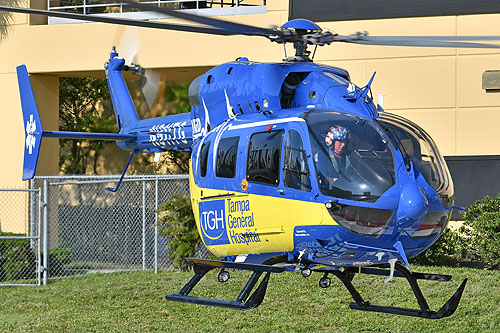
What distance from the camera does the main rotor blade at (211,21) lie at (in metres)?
6.54

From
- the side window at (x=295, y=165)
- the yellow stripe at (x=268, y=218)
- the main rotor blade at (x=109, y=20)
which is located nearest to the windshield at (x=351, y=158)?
the side window at (x=295, y=165)

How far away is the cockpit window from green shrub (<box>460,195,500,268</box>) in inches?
264

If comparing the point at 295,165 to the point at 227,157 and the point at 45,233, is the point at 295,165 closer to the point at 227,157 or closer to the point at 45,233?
the point at 227,157

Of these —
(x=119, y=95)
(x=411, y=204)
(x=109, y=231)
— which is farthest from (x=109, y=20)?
(x=109, y=231)

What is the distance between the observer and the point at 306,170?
8.16m

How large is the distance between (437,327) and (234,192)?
5182mm

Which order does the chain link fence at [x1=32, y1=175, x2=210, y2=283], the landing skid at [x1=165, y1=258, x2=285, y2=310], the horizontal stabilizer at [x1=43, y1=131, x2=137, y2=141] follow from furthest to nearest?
the chain link fence at [x1=32, y1=175, x2=210, y2=283] → the horizontal stabilizer at [x1=43, y1=131, x2=137, y2=141] → the landing skid at [x1=165, y1=258, x2=285, y2=310]

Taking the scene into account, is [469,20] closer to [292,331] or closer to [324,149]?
[292,331]

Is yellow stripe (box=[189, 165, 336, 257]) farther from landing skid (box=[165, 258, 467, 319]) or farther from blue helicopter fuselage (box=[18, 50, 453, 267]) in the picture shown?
landing skid (box=[165, 258, 467, 319])

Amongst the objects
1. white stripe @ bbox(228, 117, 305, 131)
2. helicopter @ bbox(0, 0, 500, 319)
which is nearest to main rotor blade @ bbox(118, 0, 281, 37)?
helicopter @ bbox(0, 0, 500, 319)

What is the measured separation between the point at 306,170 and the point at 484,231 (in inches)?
296

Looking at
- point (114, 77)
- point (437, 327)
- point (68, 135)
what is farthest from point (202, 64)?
point (437, 327)

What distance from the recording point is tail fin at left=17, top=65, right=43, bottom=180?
36.7ft

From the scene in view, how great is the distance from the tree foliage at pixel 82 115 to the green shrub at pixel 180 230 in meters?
7.66
